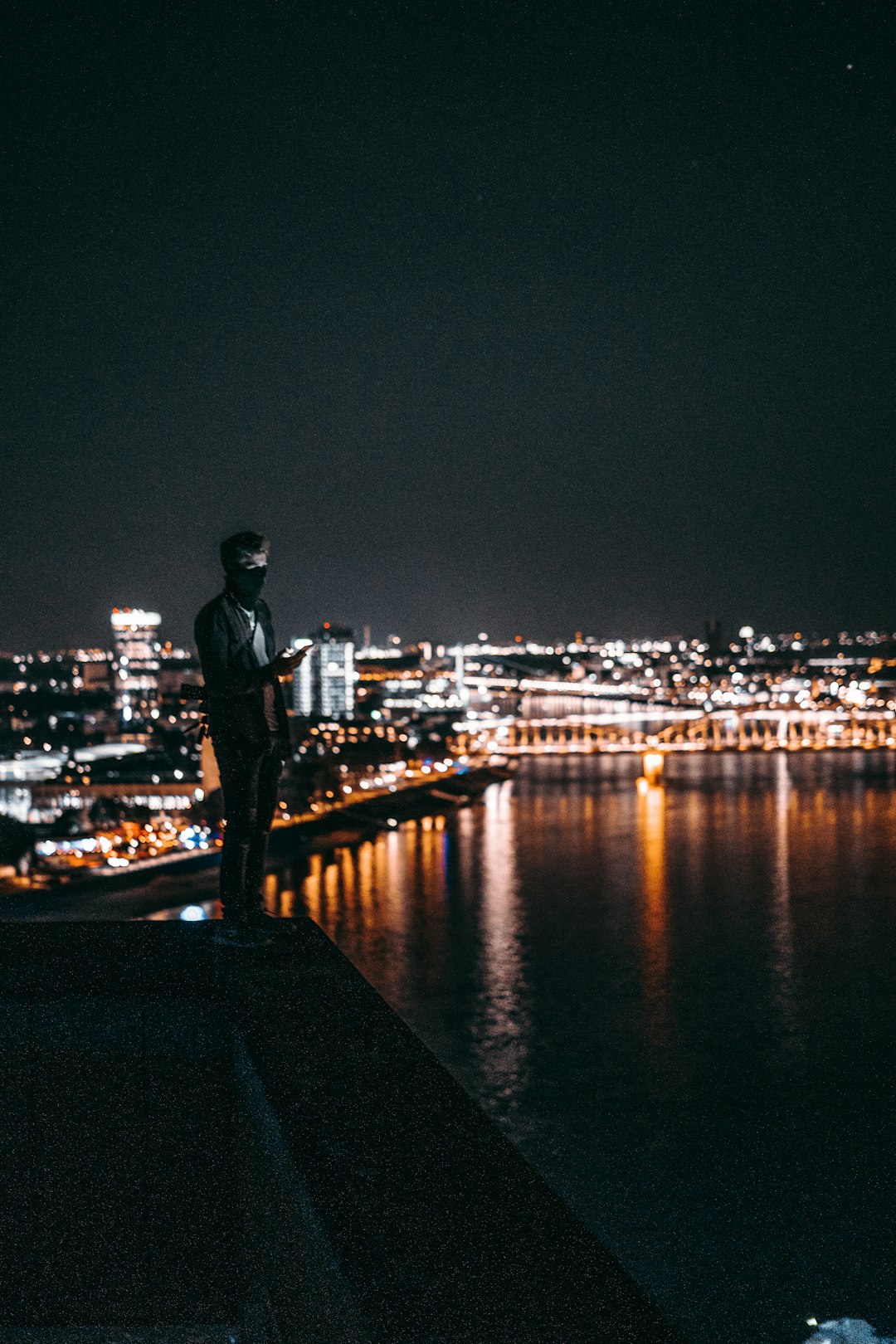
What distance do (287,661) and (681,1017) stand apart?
6766mm

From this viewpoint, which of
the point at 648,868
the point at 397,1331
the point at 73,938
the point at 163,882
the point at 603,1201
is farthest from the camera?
the point at 648,868

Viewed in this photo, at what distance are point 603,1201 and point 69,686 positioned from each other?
32.9 m

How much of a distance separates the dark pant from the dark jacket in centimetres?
2

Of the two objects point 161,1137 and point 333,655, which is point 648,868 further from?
point 333,655

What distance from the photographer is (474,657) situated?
2133 inches

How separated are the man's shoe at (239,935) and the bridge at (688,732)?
24.1 meters

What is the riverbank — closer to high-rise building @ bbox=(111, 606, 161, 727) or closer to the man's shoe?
the man's shoe

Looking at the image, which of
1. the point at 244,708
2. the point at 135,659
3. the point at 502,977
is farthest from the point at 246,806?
the point at 135,659

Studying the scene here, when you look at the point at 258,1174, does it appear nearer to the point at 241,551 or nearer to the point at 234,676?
the point at 234,676

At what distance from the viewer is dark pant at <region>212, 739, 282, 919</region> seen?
1448 millimetres

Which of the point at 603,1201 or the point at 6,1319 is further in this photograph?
the point at 603,1201

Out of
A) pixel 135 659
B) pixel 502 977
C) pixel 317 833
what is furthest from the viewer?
pixel 135 659

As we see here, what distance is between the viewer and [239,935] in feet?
4.20

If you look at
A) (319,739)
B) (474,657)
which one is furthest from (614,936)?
(474,657)
